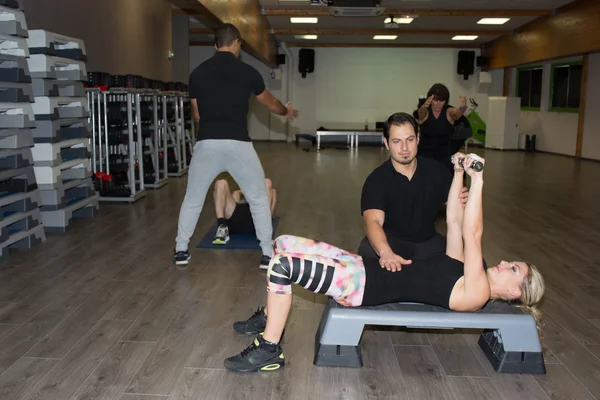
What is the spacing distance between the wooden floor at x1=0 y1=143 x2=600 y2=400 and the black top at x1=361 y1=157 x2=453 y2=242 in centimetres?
50

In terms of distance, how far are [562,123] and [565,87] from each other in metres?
0.79

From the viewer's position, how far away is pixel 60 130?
4930 mm

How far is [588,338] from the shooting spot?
2.79m

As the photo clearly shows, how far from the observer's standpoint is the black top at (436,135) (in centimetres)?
520

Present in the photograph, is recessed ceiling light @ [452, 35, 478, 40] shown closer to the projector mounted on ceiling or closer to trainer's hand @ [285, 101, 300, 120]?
the projector mounted on ceiling

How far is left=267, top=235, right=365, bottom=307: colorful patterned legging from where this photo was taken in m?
2.20

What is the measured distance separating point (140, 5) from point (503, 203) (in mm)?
5221

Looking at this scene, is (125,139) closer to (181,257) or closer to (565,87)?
(181,257)

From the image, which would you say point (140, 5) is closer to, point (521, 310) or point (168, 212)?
point (168, 212)

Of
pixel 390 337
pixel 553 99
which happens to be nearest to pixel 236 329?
pixel 390 337

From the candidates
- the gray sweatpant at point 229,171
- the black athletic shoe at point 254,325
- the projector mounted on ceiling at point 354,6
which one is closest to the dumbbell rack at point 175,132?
the projector mounted on ceiling at point 354,6

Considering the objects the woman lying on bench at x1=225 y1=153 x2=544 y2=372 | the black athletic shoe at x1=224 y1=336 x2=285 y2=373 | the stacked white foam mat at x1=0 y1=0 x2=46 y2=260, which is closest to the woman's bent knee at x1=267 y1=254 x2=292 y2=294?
the woman lying on bench at x1=225 y1=153 x2=544 y2=372

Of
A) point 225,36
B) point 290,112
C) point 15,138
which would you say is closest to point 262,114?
point 15,138

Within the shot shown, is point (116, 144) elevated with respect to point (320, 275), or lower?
elevated
